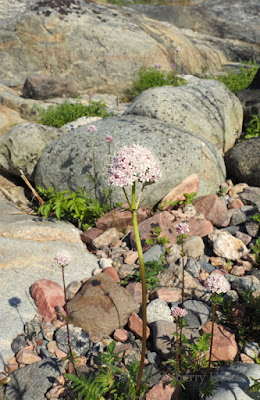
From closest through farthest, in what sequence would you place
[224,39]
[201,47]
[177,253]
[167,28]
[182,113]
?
[177,253] → [182,113] → [167,28] → [201,47] → [224,39]

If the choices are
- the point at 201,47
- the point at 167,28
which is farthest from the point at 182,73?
the point at 201,47

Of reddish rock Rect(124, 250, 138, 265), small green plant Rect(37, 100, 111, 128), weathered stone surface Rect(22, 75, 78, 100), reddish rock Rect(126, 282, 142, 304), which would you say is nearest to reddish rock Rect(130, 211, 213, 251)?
reddish rock Rect(124, 250, 138, 265)

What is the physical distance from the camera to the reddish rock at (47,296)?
4109mm

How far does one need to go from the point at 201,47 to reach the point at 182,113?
12.5 m

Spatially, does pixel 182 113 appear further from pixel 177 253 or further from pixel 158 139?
pixel 177 253

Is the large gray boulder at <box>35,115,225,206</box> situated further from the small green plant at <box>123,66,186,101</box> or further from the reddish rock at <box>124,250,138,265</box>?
the small green plant at <box>123,66,186,101</box>

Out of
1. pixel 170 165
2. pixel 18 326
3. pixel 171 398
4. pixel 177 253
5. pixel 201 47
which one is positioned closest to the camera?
pixel 171 398

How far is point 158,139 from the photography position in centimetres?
648

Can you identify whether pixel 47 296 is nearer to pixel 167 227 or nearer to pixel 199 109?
pixel 167 227

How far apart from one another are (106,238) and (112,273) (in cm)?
90

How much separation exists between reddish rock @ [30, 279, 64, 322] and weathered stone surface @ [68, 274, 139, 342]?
185 mm

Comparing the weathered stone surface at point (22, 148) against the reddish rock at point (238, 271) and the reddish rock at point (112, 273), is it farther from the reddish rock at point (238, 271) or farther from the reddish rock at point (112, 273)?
the reddish rock at point (238, 271)

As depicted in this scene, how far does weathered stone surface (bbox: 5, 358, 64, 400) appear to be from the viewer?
319 centimetres

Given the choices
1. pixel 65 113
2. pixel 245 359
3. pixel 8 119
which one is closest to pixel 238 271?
pixel 245 359
